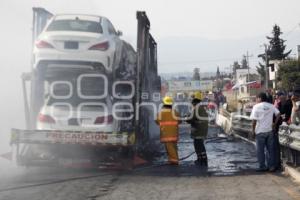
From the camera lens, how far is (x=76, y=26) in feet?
37.7

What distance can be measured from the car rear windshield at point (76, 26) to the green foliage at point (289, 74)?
5223 centimetres

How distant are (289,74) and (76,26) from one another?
5548 cm

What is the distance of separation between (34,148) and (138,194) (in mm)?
3681

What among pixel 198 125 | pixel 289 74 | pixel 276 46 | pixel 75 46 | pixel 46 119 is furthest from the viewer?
pixel 276 46

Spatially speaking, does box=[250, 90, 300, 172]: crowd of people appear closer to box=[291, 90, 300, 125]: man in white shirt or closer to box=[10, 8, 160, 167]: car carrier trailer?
box=[291, 90, 300, 125]: man in white shirt

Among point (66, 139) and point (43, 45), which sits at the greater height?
point (43, 45)

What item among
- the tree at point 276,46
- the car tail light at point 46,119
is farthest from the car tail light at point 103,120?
the tree at point 276,46

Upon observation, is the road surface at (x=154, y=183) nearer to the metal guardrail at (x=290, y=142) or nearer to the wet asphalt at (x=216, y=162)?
the wet asphalt at (x=216, y=162)

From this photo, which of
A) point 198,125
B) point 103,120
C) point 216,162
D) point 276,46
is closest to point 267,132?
point 198,125

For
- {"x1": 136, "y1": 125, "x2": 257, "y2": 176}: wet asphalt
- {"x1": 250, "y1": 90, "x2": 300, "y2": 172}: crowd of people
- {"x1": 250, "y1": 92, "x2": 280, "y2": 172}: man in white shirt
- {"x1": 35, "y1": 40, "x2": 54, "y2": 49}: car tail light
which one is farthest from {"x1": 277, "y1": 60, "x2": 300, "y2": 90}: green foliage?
{"x1": 35, "y1": 40, "x2": 54, "y2": 49}: car tail light

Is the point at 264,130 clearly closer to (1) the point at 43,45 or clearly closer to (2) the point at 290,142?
(2) the point at 290,142

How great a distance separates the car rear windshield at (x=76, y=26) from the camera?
11383mm

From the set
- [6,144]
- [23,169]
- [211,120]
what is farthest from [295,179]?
[211,120]

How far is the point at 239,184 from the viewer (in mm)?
9242
